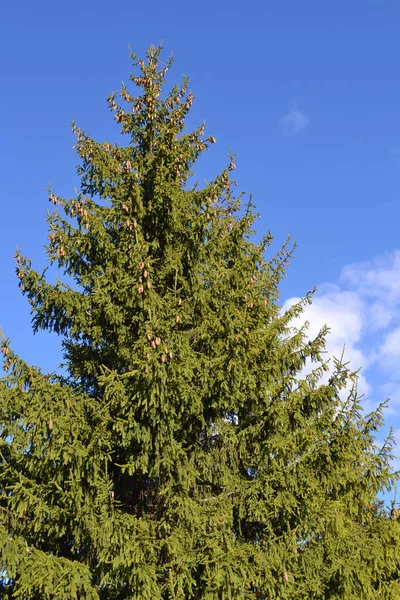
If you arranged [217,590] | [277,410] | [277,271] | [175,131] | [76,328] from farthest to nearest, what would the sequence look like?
[277,271], [175,131], [76,328], [277,410], [217,590]

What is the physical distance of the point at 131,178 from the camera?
10.4 metres

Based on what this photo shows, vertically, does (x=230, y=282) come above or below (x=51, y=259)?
above

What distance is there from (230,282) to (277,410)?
8.19ft

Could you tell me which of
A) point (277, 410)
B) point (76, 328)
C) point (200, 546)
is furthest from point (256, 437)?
point (76, 328)

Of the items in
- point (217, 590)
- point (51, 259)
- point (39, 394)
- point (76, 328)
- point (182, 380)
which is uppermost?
point (51, 259)

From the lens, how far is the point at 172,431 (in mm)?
8484

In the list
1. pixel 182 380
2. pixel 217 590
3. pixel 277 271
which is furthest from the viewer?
pixel 277 271

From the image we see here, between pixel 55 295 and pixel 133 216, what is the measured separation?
2099 millimetres

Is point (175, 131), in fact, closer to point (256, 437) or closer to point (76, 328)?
point (76, 328)

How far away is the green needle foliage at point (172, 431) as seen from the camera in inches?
312

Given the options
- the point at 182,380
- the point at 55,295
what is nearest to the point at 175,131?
the point at 55,295

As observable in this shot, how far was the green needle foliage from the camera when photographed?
26.0ft

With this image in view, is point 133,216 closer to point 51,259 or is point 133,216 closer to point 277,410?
point 51,259

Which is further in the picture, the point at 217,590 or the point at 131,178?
the point at 131,178
